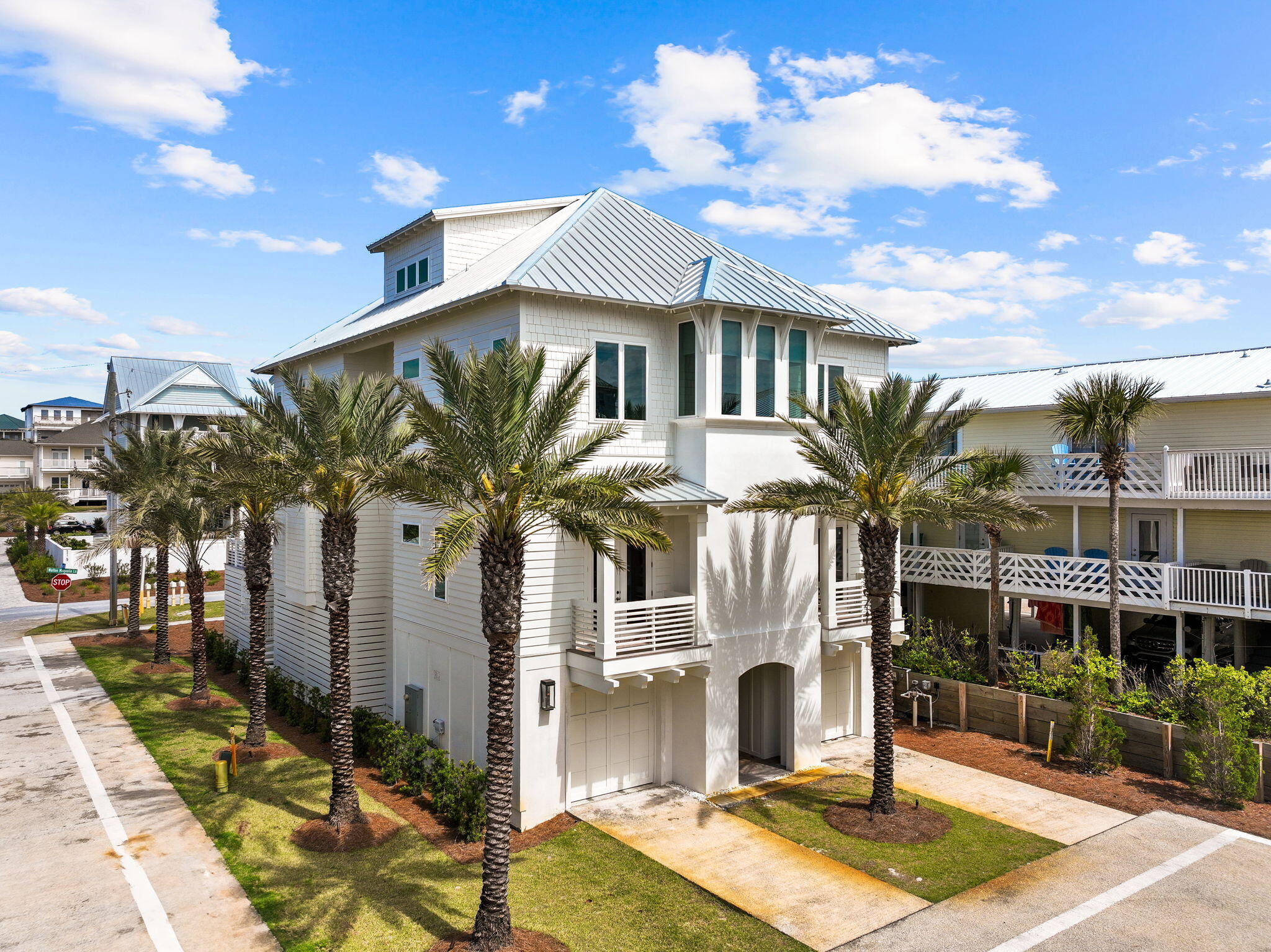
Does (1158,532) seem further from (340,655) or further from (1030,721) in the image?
(340,655)

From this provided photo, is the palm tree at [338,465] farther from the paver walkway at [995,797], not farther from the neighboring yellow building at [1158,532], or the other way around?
the neighboring yellow building at [1158,532]

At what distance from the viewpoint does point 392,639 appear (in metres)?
21.0

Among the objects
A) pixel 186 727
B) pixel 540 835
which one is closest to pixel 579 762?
pixel 540 835

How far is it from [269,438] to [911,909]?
13.5 metres

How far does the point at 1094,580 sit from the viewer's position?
2406 centimetres

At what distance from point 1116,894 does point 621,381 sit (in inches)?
482

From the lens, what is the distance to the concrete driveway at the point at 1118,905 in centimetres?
1152

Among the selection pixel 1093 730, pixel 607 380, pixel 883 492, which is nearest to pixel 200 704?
pixel 607 380

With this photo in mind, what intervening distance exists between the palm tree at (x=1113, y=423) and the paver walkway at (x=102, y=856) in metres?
19.6

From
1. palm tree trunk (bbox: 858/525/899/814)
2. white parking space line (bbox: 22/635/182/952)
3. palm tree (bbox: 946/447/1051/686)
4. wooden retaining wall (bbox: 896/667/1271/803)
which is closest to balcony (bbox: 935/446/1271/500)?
palm tree (bbox: 946/447/1051/686)

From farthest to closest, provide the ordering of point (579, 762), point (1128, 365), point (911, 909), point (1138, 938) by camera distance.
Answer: point (1128, 365), point (579, 762), point (911, 909), point (1138, 938)

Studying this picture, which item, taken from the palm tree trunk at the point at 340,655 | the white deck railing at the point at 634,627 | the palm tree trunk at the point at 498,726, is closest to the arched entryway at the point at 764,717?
the white deck railing at the point at 634,627

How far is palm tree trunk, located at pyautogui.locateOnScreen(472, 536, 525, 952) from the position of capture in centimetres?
1130

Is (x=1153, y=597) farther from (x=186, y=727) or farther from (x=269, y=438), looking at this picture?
(x=186, y=727)
